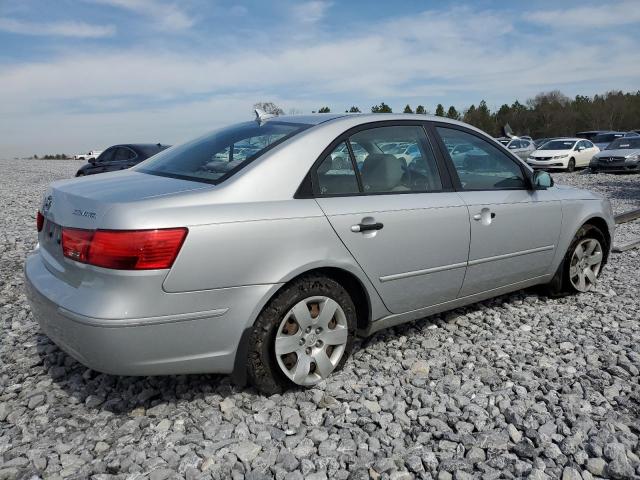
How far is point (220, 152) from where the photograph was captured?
324 centimetres

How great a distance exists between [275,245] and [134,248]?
673mm

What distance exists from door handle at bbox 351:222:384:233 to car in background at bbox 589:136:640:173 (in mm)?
18916

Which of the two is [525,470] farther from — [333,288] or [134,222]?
[134,222]

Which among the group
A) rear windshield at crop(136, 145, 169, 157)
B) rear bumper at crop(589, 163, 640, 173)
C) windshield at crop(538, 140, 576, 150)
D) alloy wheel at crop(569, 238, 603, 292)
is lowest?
rear bumper at crop(589, 163, 640, 173)

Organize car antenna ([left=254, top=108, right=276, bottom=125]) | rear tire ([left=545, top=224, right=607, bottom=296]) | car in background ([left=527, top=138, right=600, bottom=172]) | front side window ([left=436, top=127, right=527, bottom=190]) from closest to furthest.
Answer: car antenna ([left=254, top=108, right=276, bottom=125]) < front side window ([left=436, top=127, right=527, bottom=190]) < rear tire ([left=545, top=224, right=607, bottom=296]) < car in background ([left=527, top=138, right=600, bottom=172])

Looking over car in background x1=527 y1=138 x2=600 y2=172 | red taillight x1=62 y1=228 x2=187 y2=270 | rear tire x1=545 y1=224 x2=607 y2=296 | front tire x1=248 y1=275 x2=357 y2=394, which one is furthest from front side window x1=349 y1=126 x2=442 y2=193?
car in background x1=527 y1=138 x2=600 y2=172

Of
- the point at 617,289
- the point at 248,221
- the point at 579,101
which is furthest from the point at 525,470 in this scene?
the point at 579,101

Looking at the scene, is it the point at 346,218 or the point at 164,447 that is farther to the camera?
the point at 346,218

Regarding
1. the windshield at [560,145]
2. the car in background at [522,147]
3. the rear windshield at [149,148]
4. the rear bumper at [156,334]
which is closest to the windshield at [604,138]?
the car in background at [522,147]

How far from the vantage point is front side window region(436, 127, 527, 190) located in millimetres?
3787

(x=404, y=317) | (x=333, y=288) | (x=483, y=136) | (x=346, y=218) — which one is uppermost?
(x=483, y=136)

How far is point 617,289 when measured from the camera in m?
5.06

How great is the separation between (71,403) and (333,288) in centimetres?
156

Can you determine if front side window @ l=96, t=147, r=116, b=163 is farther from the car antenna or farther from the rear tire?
the rear tire
